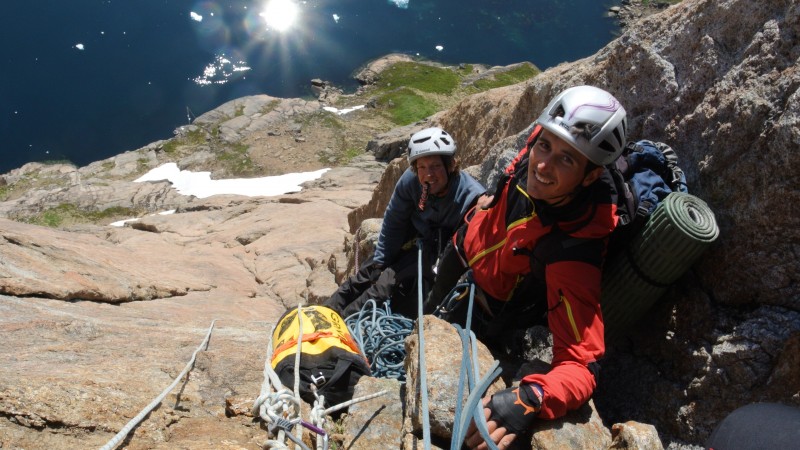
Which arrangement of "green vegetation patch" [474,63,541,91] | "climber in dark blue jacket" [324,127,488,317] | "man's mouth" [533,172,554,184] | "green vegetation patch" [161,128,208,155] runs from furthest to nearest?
"green vegetation patch" [474,63,541,91]
"green vegetation patch" [161,128,208,155]
"climber in dark blue jacket" [324,127,488,317]
"man's mouth" [533,172,554,184]

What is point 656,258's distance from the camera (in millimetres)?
4195

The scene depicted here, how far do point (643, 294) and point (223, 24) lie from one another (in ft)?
274

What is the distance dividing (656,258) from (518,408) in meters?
1.66

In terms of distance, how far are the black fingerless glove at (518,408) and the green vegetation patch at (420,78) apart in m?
68.1

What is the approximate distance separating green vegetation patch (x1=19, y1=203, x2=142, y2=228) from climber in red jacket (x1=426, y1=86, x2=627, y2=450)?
40.8 meters

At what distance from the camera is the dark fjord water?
63.3 metres

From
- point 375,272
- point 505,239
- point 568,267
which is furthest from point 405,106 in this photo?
point 568,267

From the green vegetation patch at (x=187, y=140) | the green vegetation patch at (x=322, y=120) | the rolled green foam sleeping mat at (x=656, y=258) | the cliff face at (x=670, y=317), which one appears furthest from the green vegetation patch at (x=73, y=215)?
the rolled green foam sleeping mat at (x=656, y=258)

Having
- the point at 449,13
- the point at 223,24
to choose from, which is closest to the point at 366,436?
the point at 223,24

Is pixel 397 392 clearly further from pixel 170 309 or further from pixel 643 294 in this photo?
pixel 170 309

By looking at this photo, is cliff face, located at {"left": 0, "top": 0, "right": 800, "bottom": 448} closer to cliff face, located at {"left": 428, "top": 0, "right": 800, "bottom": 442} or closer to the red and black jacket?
cliff face, located at {"left": 428, "top": 0, "right": 800, "bottom": 442}

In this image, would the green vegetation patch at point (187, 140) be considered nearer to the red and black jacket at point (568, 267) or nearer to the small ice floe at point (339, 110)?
the small ice floe at point (339, 110)

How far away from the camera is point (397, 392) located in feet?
14.5

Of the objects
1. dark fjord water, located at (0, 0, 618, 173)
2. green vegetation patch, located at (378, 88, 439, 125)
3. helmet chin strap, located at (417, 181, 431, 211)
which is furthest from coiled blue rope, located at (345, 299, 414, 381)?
dark fjord water, located at (0, 0, 618, 173)
